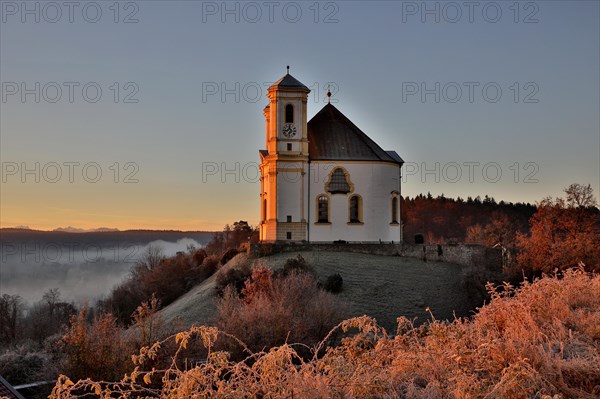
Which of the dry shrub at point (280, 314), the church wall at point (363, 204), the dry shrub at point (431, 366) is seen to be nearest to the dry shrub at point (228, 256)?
the church wall at point (363, 204)

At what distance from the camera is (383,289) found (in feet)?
122

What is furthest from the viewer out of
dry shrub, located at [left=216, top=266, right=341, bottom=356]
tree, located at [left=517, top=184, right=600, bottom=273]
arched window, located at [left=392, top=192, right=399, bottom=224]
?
arched window, located at [left=392, top=192, right=399, bottom=224]

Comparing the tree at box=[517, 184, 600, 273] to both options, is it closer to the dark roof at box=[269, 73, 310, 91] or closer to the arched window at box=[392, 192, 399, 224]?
the arched window at box=[392, 192, 399, 224]

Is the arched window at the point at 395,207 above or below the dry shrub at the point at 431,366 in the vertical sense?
above

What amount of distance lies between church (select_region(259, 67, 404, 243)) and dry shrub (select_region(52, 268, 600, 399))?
3339 centimetres

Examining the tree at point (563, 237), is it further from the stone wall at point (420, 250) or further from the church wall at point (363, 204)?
the church wall at point (363, 204)

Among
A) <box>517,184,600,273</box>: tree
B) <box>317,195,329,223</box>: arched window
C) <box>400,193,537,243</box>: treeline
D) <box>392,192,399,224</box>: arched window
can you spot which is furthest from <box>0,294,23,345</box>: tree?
<box>400,193,537,243</box>: treeline

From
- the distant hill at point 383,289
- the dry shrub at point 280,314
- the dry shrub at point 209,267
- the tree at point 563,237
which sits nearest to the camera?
the dry shrub at point 280,314

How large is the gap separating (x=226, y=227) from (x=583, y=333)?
7647cm

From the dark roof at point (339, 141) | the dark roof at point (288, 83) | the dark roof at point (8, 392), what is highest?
the dark roof at point (288, 83)

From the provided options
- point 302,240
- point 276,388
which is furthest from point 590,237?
point 276,388

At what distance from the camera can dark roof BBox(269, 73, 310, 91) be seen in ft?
151

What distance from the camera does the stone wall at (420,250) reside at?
4259 centimetres

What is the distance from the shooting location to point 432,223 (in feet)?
338
